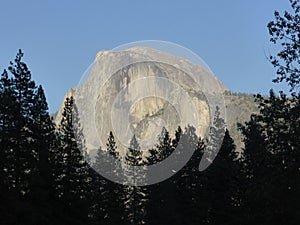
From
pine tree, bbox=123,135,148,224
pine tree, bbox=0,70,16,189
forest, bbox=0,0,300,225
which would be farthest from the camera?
pine tree, bbox=123,135,148,224

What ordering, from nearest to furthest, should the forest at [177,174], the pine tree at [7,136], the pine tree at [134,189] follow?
the forest at [177,174] → the pine tree at [7,136] → the pine tree at [134,189]

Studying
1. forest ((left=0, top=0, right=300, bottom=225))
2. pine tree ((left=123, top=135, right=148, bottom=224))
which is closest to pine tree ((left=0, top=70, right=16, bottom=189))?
forest ((left=0, top=0, right=300, bottom=225))

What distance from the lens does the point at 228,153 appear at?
47.5m

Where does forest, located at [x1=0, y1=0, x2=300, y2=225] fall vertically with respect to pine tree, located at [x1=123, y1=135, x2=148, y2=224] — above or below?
below

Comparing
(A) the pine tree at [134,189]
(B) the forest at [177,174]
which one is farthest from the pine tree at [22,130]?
(A) the pine tree at [134,189]

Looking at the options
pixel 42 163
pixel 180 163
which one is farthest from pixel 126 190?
pixel 42 163

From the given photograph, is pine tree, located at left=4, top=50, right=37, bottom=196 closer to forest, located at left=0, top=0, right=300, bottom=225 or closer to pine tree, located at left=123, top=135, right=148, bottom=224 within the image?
forest, located at left=0, top=0, right=300, bottom=225

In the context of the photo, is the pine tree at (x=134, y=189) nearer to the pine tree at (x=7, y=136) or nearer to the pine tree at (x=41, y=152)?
the pine tree at (x=41, y=152)

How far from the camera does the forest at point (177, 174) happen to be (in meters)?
21.6

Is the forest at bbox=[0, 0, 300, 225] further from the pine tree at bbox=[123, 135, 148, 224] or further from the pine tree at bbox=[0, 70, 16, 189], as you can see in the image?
the pine tree at bbox=[123, 135, 148, 224]

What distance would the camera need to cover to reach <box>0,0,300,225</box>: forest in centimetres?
2158

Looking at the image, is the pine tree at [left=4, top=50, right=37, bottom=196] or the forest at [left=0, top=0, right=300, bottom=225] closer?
the forest at [left=0, top=0, right=300, bottom=225]

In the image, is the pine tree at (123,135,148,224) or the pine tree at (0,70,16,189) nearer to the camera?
→ the pine tree at (0,70,16,189)

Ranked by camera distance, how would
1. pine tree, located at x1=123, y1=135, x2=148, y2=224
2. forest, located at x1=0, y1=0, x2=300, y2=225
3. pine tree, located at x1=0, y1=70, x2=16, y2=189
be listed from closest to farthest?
1. forest, located at x1=0, y1=0, x2=300, y2=225
2. pine tree, located at x1=0, y1=70, x2=16, y2=189
3. pine tree, located at x1=123, y1=135, x2=148, y2=224
